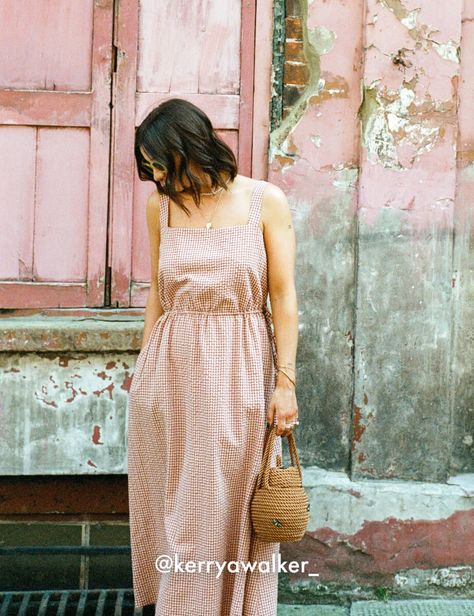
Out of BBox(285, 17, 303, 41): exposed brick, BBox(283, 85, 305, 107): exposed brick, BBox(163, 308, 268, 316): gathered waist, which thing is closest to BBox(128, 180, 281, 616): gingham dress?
BBox(163, 308, 268, 316): gathered waist

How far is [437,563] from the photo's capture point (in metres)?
3.47

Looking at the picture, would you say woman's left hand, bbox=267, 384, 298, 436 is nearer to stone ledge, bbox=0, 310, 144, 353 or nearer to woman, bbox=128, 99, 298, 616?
woman, bbox=128, 99, 298, 616

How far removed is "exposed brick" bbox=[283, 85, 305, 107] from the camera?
351 cm

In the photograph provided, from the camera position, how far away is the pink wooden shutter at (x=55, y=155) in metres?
3.59

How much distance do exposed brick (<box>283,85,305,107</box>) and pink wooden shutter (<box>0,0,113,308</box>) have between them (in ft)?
2.44

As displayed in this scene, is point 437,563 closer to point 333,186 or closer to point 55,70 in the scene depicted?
point 333,186

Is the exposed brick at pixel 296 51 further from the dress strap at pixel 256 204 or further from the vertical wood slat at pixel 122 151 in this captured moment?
the dress strap at pixel 256 204

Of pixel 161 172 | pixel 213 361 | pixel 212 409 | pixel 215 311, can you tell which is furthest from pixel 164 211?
pixel 212 409

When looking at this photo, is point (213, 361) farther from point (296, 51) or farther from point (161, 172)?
point (296, 51)

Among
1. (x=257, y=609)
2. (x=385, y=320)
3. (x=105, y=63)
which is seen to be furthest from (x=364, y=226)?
(x=257, y=609)

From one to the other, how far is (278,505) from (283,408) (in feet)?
0.99

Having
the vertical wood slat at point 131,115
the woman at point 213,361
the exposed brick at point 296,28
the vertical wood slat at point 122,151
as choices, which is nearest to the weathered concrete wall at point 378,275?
the exposed brick at point 296,28

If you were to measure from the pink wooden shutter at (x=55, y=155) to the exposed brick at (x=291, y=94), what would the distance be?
2.44ft

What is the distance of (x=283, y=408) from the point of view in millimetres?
2703
